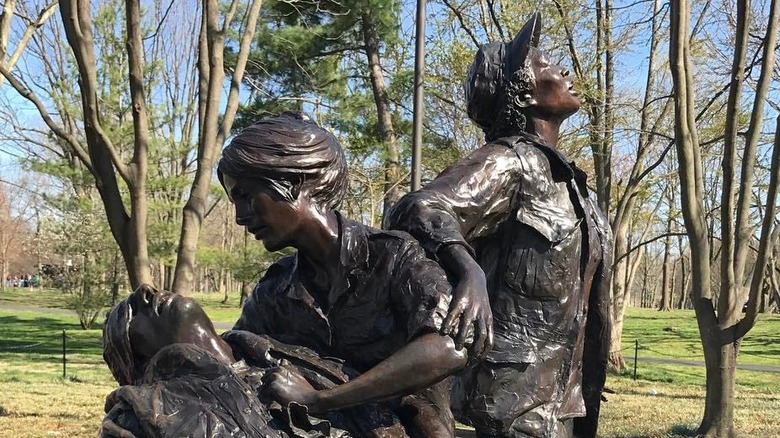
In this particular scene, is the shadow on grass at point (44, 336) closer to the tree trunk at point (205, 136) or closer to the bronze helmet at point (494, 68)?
the tree trunk at point (205, 136)

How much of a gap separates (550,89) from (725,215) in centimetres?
591

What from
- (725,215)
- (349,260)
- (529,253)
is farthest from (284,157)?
(725,215)

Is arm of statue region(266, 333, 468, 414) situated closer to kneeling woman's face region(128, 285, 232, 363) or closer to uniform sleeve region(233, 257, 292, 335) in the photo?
kneeling woman's face region(128, 285, 232, 363)

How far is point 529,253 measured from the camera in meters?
2.11

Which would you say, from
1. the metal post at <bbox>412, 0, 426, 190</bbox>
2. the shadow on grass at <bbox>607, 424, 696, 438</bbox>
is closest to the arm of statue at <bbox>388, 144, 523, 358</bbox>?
the metal post at <bbox>412, 0, 426, 190</bbox>

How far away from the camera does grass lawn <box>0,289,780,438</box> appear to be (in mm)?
8703

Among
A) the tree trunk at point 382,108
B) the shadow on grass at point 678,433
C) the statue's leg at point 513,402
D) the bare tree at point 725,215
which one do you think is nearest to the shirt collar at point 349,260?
the statue's leg at point 513,402

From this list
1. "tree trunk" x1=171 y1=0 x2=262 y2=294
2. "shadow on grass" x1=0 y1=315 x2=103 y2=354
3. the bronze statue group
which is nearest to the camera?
the bronze statue group

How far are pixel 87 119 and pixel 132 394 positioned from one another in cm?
551

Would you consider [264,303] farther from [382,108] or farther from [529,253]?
[382,108]

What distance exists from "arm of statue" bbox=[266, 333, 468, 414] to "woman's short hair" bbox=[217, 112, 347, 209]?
1.29ft

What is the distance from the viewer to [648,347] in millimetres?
20688

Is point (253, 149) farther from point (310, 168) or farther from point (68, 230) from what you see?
point (68, 230)

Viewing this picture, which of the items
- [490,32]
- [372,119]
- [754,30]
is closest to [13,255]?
[372,119]
